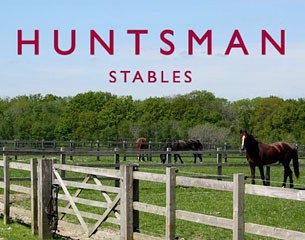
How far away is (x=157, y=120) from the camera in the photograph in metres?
90.9

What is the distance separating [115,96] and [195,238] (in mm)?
96726

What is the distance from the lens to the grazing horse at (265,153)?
850 inches

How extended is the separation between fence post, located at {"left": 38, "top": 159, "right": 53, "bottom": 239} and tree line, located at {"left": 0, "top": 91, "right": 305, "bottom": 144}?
5638cm

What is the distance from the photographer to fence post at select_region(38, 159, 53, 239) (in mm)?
11188

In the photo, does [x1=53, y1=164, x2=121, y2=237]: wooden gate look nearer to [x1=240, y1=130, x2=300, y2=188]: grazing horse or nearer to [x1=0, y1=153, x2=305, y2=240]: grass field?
[x1=0, y1=153, x2=305, y2=240]: grass field

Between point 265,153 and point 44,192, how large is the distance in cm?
1213

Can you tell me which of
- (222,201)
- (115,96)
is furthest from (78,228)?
(115,96)

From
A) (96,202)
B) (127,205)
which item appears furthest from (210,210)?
(127,205)

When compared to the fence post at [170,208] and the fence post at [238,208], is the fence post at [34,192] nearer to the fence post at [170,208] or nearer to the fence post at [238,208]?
the fence post at [170,208]

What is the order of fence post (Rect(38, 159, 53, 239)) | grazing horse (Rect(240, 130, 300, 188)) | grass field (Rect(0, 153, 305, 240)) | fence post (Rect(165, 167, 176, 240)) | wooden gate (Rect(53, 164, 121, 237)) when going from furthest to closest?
grazing horse (Rect(240, 130, 300, 188)) < grass field (Rect(0, 153, 305, 240)) < fence post (Rect(38, 159, 53, 239)) < wooden gate (Rect(53, 164, 121, 237)) < fence post (Rect(165, 167, 176, 240))

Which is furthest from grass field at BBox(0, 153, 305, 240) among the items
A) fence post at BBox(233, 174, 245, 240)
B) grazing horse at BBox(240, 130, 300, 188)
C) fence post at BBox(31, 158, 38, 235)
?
grazing horse at BBox(240, 130, 300, 188)

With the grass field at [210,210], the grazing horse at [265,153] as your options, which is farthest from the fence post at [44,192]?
the grazing horse at [265,153]

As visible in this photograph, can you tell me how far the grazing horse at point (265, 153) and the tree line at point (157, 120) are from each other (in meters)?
44.7

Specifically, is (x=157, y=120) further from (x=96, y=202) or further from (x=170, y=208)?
(x=170, y=208)
